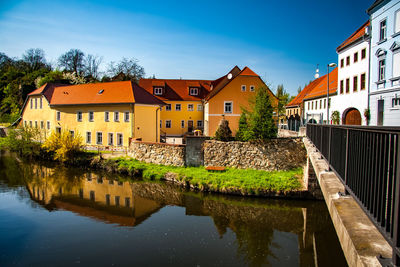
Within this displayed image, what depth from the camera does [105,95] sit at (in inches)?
1142

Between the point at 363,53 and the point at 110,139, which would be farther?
the point at 110,139

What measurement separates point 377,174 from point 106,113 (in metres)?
27.8

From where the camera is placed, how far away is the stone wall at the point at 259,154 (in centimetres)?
1936

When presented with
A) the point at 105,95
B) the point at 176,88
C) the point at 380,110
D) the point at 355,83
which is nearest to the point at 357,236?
the point at 380,110

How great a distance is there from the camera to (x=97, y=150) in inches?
1082

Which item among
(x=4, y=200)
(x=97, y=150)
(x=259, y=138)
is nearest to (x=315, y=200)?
(x=259, y=138)

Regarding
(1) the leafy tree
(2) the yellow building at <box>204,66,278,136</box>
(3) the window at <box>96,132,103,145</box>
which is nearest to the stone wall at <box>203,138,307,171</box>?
(1) the leafy tree

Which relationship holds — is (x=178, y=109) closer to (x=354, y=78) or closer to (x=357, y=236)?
(x=354, y=78)

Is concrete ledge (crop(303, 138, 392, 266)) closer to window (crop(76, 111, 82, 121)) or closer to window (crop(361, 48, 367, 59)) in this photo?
window (crop(361, 48, 367, 59))

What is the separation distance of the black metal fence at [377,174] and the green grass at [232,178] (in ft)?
39.7

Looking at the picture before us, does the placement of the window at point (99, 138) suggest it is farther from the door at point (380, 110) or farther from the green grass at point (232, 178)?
the door at point (380, 110)

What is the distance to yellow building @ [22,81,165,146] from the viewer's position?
26906 mm

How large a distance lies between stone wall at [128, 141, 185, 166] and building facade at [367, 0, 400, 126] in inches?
571

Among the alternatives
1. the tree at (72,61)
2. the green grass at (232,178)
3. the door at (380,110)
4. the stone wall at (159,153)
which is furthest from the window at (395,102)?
the tree at (72,61)
